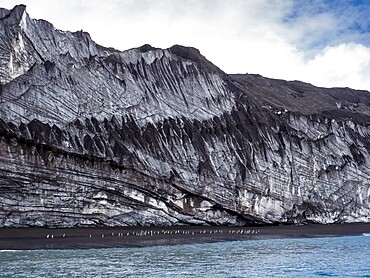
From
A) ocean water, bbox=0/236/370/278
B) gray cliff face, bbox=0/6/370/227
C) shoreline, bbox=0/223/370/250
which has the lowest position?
ocean water, bbox=0/236/370/278

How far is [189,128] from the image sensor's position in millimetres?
54594

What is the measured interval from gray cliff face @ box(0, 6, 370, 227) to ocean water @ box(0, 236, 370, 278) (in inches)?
457

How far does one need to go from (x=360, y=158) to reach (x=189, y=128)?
2696cm

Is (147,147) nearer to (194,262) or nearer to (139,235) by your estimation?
(139,235)

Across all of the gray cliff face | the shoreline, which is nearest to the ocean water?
the shoreline

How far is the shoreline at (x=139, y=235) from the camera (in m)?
33.3

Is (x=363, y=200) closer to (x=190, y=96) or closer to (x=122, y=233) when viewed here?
(x=190, y=96)

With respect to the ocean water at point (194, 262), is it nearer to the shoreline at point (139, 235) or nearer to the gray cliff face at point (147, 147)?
the shoreline at point (139, 235)

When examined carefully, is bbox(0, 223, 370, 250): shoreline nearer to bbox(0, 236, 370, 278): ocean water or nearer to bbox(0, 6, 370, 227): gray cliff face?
bbox(0, 6, 370, 227): gray cliff face

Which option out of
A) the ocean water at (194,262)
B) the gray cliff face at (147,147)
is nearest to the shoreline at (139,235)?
the gray cliff face at (147,147)

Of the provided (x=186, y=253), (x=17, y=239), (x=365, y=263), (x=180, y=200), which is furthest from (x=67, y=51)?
(x=365, y=263)

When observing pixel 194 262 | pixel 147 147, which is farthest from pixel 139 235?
pixel 194 262

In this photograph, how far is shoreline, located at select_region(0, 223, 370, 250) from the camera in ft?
109

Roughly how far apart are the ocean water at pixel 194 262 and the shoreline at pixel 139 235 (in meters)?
2.51
